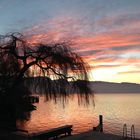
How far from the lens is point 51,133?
3045 cm

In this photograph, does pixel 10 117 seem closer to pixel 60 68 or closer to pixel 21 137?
pixel 21 137

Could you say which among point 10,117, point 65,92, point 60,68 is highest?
point 60,68

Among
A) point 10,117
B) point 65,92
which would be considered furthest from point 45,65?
point 10,117

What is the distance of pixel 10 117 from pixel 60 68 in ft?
15.0

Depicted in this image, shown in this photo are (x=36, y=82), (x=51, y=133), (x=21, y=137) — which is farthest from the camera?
(x=51, y=133)

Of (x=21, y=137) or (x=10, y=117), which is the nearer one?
(x=10, y=117)

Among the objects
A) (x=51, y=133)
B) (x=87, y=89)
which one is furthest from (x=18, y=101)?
(x=51, y=133)

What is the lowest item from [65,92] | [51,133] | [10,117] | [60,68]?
[51,133]

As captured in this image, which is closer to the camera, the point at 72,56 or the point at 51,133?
the point at 72,56

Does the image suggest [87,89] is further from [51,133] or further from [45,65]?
[51,133]

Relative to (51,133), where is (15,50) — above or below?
above

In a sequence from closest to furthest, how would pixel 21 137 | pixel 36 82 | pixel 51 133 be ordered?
pixel 36 82 → pixel 21 137 → pixel 51 133

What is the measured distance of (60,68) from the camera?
1831cm

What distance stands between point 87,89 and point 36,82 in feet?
10.3
